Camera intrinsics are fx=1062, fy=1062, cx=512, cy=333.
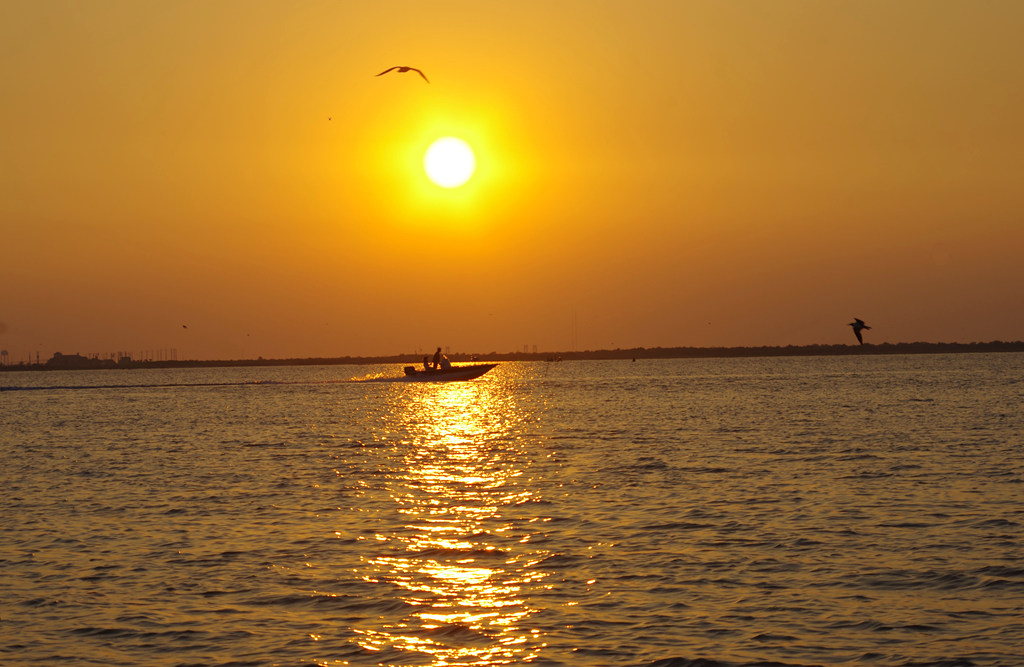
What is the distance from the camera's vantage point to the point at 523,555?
75.8ft

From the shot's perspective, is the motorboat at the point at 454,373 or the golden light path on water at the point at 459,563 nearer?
the golden light path on water at the point at 459,563

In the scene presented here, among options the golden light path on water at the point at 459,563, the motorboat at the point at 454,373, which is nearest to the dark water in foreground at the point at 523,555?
the golden light path on water at the point at 459,563

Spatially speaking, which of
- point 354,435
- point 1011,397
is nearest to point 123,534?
point 354,435

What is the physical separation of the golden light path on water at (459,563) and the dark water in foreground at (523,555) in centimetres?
8

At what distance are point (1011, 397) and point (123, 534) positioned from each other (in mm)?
89404

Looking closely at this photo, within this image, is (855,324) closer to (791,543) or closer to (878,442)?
(878,442)

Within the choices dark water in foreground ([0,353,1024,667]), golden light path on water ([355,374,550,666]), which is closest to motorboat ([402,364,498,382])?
dark water in foreground ([0,353,1024,667])

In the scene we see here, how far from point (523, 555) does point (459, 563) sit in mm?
1510

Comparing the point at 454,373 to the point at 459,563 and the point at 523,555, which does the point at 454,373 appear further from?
the point at 459,563

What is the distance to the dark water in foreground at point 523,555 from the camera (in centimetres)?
1670

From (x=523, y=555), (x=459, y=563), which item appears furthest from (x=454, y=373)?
(x=459, y=563)

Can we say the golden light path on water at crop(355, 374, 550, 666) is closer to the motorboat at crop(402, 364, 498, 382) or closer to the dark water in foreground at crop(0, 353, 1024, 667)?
the dark water in foreground at crop(0, 353, 1024, 667)

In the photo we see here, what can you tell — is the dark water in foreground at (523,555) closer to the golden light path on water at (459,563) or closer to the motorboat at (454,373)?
the golden light path on water at (459,563)

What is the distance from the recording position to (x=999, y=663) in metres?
15.4
